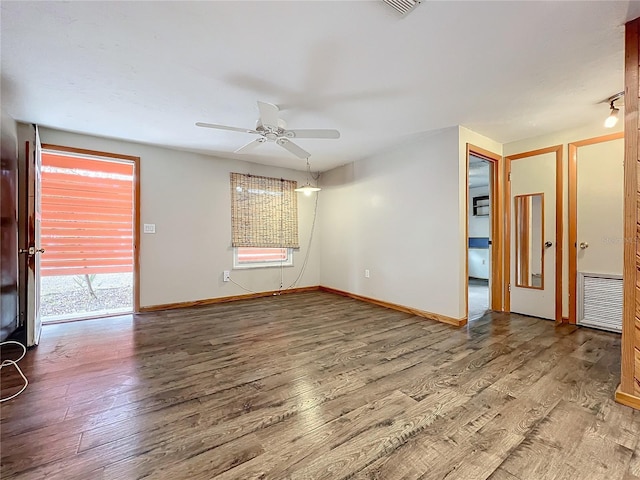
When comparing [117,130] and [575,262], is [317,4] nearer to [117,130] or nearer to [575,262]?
[117,130]

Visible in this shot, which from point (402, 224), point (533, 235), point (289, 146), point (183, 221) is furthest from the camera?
point (183, 221)

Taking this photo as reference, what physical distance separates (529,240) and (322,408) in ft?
11.8

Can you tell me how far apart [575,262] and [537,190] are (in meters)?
0.98

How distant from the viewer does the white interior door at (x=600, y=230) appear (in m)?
3.08

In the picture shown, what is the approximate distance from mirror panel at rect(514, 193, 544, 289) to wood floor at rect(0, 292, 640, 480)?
2.89ft

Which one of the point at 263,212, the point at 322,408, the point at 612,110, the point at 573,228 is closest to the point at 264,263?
the point at 263,212

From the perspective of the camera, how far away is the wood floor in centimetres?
131

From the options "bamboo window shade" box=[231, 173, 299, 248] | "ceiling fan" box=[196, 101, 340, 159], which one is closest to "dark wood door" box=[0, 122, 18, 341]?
"ceiling fan" box=[196, 101, 340, 159]

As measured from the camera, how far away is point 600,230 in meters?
3.19

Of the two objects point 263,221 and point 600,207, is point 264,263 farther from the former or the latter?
point 600,207

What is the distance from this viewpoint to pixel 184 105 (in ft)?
9.26

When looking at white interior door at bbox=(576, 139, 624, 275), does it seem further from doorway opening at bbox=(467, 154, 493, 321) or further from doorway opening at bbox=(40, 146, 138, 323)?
doorway opening at bbox=(40, 146, 138, 323)

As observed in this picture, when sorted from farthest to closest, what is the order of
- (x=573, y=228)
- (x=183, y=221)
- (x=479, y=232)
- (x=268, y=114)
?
(x=479, y=232) < (x=183, y=221) < (x=573, y=228) < (x=268, y=114)

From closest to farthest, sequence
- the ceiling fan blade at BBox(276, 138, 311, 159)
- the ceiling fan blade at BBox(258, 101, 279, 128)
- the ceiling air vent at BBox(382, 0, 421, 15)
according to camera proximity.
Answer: the ceiling air vent at BBox(382, 0, 421, 15) → the ceiling fan blade at BBox(258, 101, 279, 128) → the ceiling fan blade at BBox(276, 138, 311, 159)
